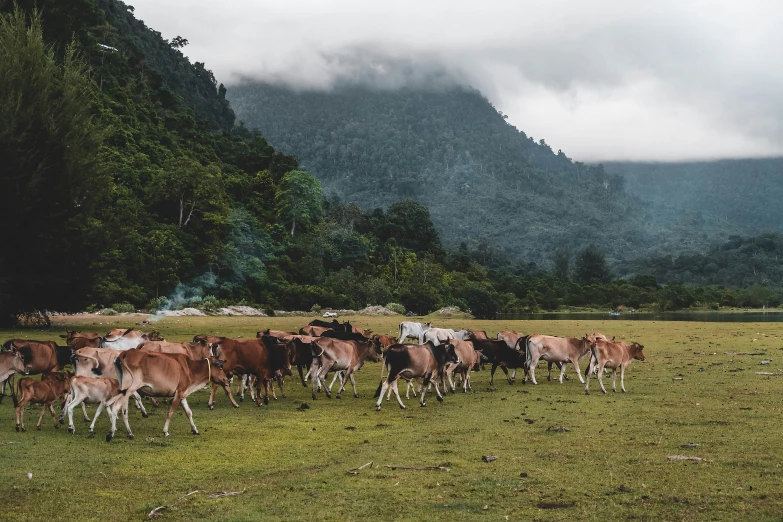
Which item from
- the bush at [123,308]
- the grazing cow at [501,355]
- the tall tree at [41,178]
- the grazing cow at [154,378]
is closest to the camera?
the grazing cow at [154,378]

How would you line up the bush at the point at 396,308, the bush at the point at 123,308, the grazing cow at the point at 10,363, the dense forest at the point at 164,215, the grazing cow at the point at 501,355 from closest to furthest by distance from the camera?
1. the grazing cow at the point at 10,363
2. the grazing cow at the point at 501,355
3. the dense forest at the point at 164,215
4. the bush at the point at 123,308
5. the bush at the point at 396,308

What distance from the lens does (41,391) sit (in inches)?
531

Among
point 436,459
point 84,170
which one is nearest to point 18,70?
point 84,170

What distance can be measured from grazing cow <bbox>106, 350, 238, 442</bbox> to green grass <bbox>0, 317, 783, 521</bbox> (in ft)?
1.75

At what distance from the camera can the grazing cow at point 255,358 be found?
57.3 ft

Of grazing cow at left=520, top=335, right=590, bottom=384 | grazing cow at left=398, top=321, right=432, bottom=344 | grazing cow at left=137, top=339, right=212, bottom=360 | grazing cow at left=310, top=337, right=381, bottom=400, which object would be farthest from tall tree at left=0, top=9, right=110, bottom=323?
grazing cow at left=520, top=335, right=590, bottom=384

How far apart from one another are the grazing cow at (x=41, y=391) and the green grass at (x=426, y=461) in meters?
0.46

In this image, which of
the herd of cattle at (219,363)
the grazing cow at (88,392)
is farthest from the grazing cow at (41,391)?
the grazing cow at (88,392)

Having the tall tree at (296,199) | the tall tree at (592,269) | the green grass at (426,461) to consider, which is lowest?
the green grass at (426,461)

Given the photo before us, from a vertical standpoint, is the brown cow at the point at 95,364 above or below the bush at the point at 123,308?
above

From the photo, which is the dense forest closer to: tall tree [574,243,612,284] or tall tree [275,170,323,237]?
tall tree [275,170,323,237]

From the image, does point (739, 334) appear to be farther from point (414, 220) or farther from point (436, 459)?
point (414, 220)

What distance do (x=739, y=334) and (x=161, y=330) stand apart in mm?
30657

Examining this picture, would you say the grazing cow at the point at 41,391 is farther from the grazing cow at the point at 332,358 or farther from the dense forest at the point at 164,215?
the dense forest at the point at 164,215
